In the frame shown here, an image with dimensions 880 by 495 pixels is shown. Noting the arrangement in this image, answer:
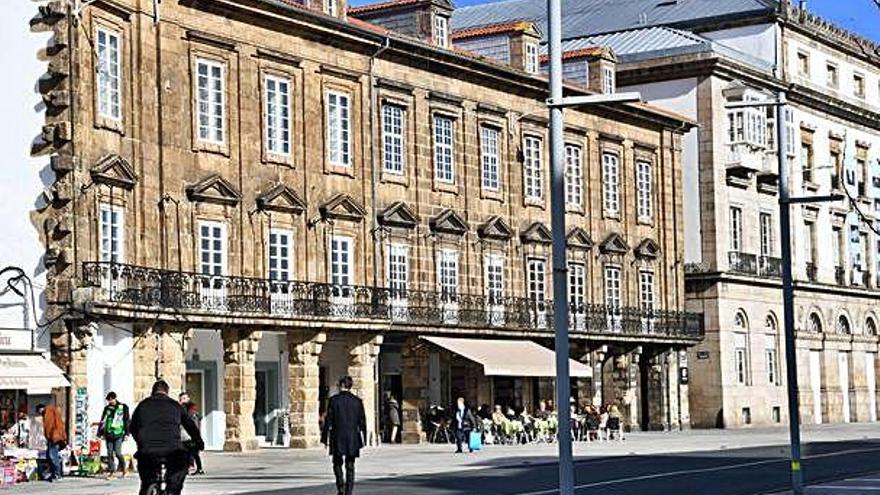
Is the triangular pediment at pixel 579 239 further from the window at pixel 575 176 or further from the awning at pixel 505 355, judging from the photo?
the awning at pixel 505 355

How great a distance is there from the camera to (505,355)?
5741 centimetres

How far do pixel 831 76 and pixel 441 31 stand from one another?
30.9 metres

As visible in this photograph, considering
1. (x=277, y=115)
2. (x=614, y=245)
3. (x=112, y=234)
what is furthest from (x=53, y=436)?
(x=614, y=245)

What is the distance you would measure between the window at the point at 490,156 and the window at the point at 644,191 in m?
10.2

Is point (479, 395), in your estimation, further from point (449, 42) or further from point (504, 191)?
point (449, 42)

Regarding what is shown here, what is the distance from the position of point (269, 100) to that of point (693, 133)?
27700 millimetres

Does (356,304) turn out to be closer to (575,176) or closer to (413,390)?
(413,390)

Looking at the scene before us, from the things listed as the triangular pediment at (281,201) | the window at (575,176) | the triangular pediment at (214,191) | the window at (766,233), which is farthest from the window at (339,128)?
the window at (766,233)

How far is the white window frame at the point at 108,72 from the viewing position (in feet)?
141

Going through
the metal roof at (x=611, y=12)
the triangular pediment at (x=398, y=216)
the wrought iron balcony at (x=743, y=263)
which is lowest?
the wrought iron balcony at (x=743, y=263)

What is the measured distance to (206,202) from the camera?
4778cm

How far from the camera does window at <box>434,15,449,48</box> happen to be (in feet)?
191

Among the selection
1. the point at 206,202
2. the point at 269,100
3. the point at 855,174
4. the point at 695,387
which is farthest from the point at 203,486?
the point at 855,174

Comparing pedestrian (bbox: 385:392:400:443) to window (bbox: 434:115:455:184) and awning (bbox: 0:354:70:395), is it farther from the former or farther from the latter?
awning (bbox: 0:354:70:395)
